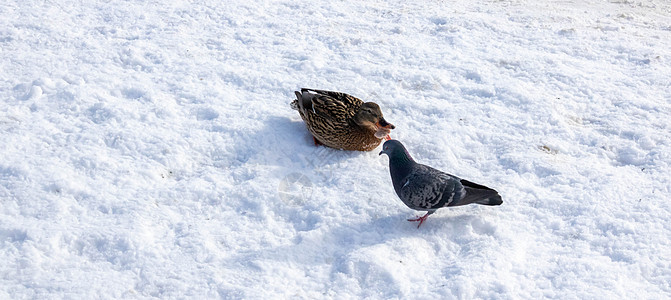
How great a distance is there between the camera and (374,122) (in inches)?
193

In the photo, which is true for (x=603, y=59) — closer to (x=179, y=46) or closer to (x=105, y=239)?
(x=179, y=46)

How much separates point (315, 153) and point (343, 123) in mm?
390

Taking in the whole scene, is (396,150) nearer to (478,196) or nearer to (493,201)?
(478,196)

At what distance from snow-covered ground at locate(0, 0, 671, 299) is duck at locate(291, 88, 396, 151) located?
0.13 m

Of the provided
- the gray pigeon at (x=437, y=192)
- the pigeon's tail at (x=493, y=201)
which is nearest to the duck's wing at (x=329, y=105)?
the gray pigeon at (x=437, y=192)

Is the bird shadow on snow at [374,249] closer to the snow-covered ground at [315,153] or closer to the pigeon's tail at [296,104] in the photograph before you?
the snow-covered ground at [315,153]

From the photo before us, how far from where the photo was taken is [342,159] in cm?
497

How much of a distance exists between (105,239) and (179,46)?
124 inches

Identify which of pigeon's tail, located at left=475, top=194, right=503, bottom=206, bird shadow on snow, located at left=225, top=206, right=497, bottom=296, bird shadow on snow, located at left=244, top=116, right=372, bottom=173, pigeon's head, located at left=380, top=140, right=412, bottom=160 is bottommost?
bird shadow on snow, located at left=225, top=206, right=497, bottom=296

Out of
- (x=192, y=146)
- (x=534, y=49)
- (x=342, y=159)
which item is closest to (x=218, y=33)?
(x=192, y=146)

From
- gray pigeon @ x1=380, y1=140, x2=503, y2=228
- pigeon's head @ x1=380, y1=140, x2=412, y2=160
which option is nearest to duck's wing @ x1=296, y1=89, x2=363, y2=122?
pigeon's head @ x1=380, y1=140, x2=412, y2=160

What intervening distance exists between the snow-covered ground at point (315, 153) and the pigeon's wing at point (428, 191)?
0.72 feet

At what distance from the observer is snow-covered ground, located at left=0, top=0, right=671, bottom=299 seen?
12.2ft

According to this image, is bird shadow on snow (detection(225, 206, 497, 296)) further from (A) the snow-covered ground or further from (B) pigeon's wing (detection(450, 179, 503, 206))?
(B) pigeon's wing (detection(450, 179, 503, 206))
